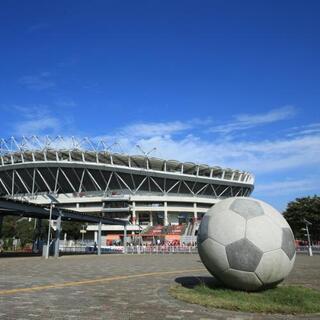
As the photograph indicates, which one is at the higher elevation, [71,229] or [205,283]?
[71,229]

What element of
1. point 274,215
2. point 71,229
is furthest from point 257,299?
point 71,229

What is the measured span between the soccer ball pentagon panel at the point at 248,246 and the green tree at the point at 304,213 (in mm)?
56265

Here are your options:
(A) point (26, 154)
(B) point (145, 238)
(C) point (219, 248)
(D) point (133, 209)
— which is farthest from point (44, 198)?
(C) point (219, 248)

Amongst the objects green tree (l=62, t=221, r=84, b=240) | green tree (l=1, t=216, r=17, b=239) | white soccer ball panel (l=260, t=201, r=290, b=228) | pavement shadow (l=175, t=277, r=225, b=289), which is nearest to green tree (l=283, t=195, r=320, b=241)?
green tree (l=62, t=221, r=84, b=240)

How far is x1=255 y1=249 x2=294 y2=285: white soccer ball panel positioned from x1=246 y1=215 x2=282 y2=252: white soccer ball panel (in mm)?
161

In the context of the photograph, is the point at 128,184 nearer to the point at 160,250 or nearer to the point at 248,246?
the point at 160,250

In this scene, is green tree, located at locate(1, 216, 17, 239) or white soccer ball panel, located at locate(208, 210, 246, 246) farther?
green tree, located at locate(1, 216, 17, 239)

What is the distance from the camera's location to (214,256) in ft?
33.3

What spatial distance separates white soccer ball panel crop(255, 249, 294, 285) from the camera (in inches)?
381

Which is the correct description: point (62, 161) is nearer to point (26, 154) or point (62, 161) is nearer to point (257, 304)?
point (26, 154)

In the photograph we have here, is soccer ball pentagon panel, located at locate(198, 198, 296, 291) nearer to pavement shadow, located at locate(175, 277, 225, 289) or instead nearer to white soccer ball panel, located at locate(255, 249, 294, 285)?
white soccer ball panel, located at locate(255, 249, 294, 285)

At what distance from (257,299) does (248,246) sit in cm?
118

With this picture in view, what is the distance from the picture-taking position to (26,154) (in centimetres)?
10588

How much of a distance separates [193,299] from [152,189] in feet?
315
